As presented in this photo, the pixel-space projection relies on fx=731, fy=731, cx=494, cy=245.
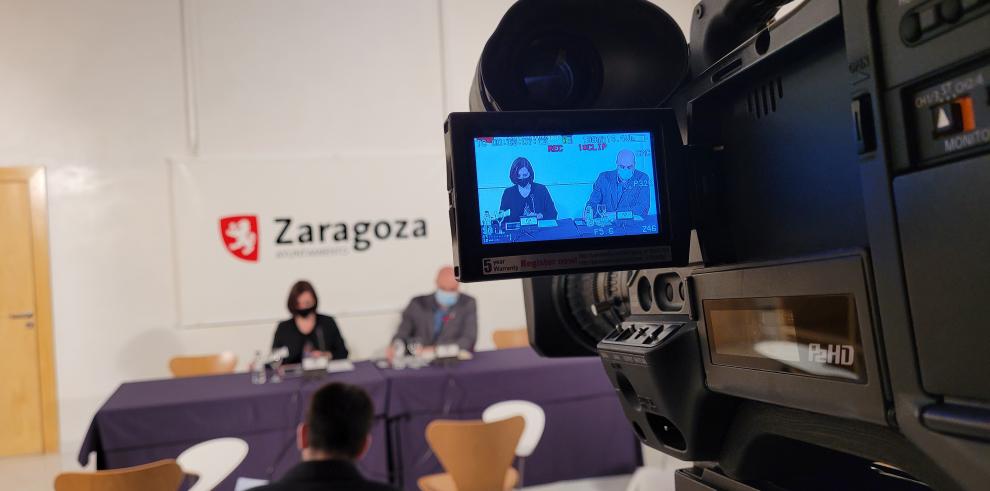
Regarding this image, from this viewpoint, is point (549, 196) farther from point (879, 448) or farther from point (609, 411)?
point (609, 411)

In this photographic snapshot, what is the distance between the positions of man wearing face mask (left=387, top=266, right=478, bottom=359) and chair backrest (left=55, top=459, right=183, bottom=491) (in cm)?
236

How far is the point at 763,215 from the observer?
2.58 feet

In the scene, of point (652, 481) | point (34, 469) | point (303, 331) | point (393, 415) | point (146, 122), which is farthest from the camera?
point (146, 122)

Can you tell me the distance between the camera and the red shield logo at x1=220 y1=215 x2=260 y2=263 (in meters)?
5.24

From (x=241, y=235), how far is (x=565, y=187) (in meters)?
4.82

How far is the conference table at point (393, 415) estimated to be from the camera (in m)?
3.15

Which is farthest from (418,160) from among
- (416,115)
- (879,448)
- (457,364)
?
(879,448)

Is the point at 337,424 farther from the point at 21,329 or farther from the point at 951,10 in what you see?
the point at 21,329

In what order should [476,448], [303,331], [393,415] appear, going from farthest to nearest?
1. [303,331]
2. [393,415]
3. [476,448]

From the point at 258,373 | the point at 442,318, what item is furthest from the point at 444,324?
the point at 258,373

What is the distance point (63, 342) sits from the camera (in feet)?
16.7

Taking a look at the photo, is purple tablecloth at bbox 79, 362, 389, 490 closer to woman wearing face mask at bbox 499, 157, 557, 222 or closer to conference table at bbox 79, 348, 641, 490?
conference table at bbox 79, 348, 641, 490

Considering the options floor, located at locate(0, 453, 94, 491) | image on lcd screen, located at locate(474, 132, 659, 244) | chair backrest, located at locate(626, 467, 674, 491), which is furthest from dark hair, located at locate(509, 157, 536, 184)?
floor, located at locate(0, 453, 94, 491)

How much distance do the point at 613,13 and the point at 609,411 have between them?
119 inches
